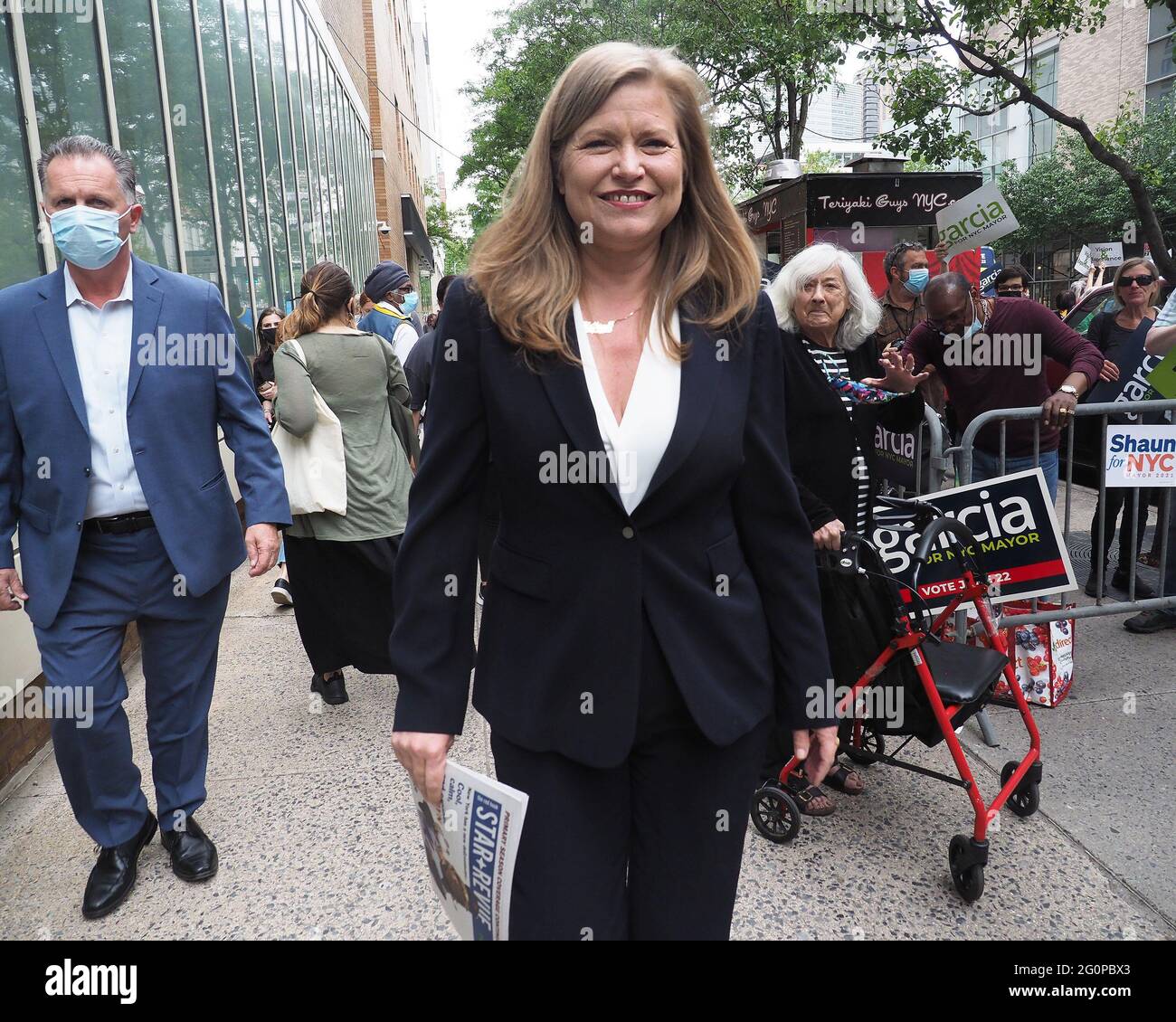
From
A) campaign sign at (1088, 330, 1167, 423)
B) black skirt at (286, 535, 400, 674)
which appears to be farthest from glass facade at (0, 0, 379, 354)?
campaign sign at (1088, 330, 1167, 423)

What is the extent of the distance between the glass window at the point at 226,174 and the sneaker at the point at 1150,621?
7.55 m

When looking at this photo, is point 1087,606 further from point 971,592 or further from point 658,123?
point 658,123

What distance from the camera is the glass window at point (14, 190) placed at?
4.53m

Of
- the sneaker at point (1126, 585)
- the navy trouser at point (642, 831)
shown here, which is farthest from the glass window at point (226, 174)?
the navy trouser at point (642, 831)

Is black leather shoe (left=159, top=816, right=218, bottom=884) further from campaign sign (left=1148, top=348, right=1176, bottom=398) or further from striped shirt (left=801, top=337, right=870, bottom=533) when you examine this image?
campaign sign (left=1148, top=348, right=1176, bottom=398)

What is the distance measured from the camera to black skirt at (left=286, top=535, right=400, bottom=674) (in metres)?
4.60

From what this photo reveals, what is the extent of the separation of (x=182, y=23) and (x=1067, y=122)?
7.78 metres

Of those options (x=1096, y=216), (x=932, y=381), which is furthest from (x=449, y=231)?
(x=932, y=381)

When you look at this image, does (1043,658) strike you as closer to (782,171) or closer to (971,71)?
(971,71)

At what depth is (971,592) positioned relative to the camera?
11.1 feet

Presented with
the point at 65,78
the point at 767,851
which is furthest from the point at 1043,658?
the point at 65,78

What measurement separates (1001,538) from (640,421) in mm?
3154

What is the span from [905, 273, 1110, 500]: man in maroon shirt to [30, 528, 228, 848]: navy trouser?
3.76 m

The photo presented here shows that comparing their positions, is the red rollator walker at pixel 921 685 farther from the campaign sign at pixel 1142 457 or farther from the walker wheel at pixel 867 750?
the campaign sign at pixel 1142 457
